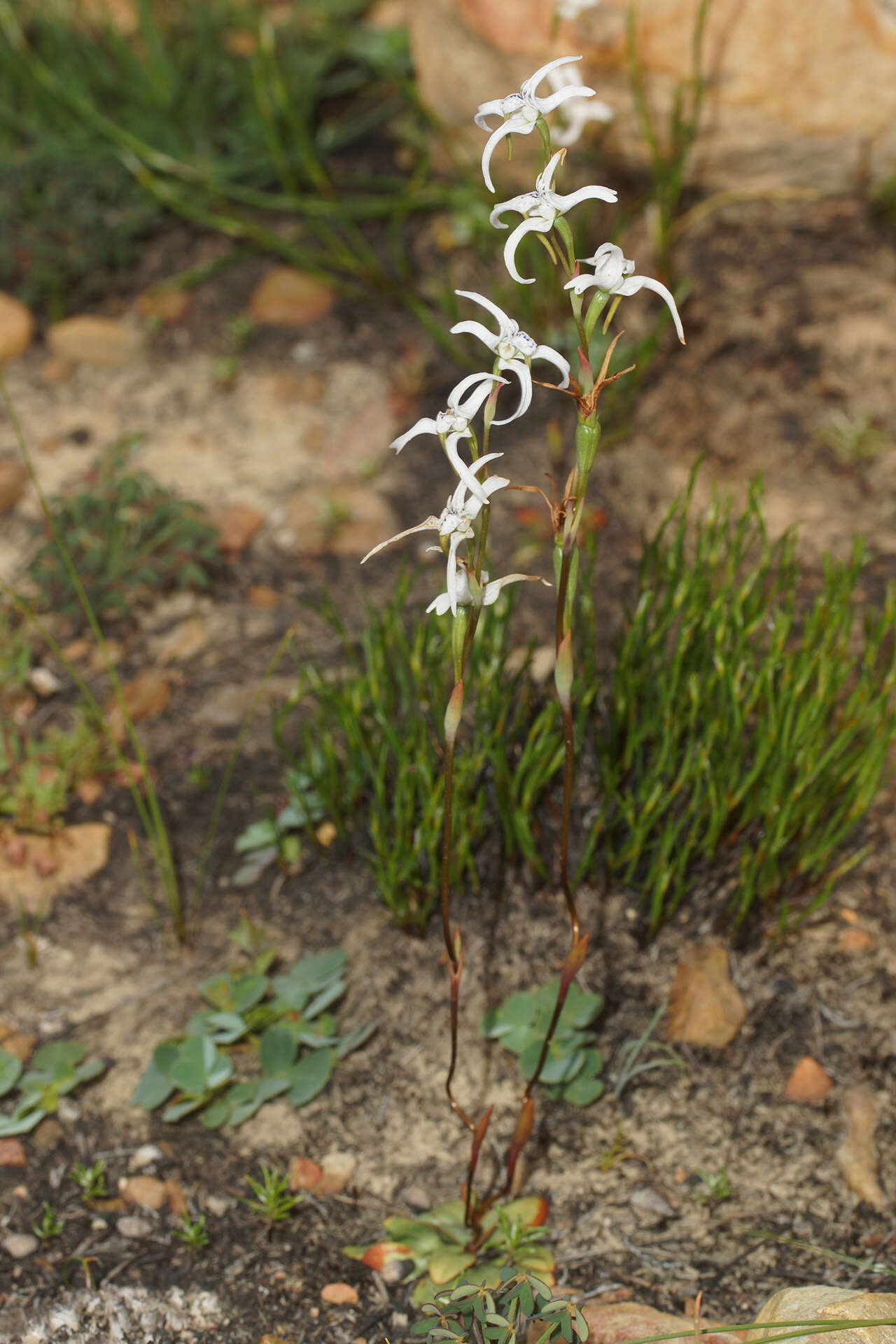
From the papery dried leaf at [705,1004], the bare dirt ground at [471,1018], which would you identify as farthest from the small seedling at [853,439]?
the papery dried leaf at [705,1004]

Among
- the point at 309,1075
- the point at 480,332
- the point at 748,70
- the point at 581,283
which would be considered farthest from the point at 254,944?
the point at 748,70

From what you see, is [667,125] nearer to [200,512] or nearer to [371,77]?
[371,77]

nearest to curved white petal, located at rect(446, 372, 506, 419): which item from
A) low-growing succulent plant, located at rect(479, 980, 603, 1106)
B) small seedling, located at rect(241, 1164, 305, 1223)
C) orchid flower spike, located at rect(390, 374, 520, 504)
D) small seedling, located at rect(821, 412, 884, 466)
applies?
orchid flower spike, located at rect(390, 374, 520, 504)

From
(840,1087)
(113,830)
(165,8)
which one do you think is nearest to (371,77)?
(165,8)

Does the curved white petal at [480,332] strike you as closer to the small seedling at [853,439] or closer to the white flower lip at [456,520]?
the white flower lip at [456,520]

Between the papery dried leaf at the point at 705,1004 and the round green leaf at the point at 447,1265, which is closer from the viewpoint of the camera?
the round green leaf at the point at 447,1265

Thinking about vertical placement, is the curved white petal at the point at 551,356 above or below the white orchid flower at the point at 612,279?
below
